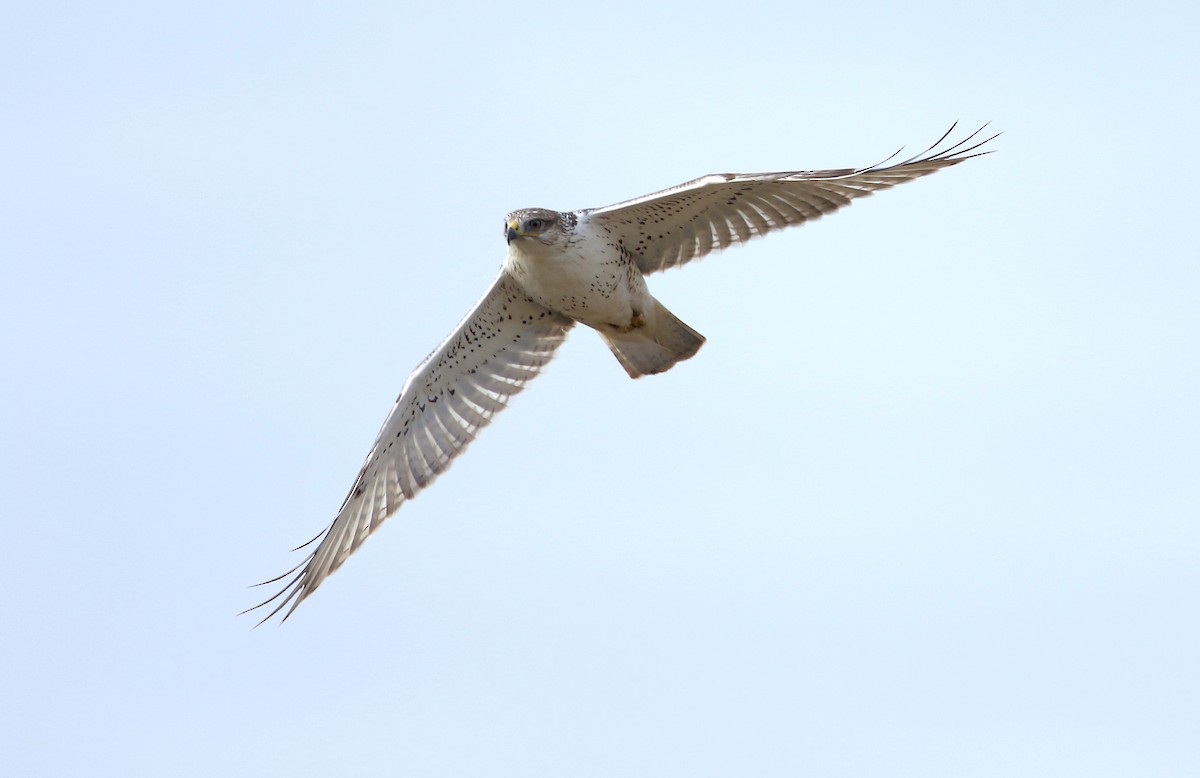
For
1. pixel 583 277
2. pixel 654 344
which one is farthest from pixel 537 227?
pixel 654 344

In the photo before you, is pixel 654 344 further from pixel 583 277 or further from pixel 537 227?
pixel 537 227

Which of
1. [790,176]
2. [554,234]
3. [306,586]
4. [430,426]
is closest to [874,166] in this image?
[790,176]

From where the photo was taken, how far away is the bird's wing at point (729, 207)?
11562 mm

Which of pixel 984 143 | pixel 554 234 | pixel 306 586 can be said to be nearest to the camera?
pixel 984 143

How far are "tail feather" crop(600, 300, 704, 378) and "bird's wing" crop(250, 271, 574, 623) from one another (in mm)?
559

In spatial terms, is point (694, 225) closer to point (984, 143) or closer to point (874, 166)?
point (874, 166)

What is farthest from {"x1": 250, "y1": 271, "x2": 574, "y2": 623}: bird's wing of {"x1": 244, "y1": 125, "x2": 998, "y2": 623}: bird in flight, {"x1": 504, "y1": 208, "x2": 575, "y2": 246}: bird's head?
{"x1": 504, "y1": 208, "x2": 575, "y2": 246}: bird's head

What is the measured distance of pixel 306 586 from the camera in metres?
12.8

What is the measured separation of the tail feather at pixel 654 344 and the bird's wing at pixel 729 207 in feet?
1.39

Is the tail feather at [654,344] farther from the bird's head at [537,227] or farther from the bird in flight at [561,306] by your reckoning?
the bird's head at [537,227]

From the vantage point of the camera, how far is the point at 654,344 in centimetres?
1293

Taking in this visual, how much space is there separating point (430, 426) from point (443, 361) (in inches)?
21.6

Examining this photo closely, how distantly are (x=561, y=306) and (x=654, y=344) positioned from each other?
31.6 inches

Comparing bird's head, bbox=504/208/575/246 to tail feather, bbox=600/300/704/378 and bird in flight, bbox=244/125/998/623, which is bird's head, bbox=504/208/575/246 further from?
tail feather, bbox=600/300/704/378
